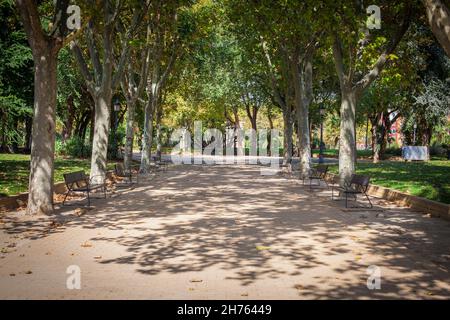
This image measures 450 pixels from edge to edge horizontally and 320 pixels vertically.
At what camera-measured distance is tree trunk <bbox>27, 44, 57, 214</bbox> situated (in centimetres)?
1205

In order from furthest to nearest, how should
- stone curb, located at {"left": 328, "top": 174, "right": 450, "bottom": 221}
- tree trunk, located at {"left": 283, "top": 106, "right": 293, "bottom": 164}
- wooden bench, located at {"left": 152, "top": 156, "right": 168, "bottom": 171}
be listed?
tree trunk, located at {"left": 283, "top": 106, "right": 293, "bottom": 164}
wooden bench, located at {"left": 152, "top": 156, "right": 168, "bottom": 171}
stone curb, located at {"left": 328, "top": 174, "right": 450, "bottom": 221}

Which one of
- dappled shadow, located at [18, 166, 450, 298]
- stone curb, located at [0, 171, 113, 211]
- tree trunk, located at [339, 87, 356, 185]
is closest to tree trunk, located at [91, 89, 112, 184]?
dappled shadow, located at [18, 166, 450, 298]

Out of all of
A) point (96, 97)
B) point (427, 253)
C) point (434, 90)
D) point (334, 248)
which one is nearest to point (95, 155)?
point (96, 97)

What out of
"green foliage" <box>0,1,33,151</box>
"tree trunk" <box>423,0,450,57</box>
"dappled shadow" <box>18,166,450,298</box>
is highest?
"green foliage" <box>0,1,33,151</box>

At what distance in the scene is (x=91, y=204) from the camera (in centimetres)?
1435

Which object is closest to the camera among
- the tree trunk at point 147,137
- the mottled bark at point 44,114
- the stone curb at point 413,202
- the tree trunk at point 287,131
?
the stone curb at point 413,202

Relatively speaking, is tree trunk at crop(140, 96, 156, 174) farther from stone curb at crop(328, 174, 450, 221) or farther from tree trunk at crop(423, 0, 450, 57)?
tree trunk at crop(423, 0, 450, 57)

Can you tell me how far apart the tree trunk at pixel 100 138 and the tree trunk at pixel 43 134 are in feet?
19.9

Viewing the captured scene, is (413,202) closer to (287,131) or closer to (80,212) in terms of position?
(80,212)

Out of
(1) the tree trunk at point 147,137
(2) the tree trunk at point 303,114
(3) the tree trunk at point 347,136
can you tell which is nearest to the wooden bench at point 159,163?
(1) the tree trunk at point 147,137

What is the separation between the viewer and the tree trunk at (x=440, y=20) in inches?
297

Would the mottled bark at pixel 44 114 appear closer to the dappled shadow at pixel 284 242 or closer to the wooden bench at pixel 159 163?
the dappled shadow at pixel 284 242

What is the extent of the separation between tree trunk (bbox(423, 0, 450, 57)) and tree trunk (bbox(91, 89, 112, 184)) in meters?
13.1

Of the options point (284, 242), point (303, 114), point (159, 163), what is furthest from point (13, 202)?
point (159, 163)
